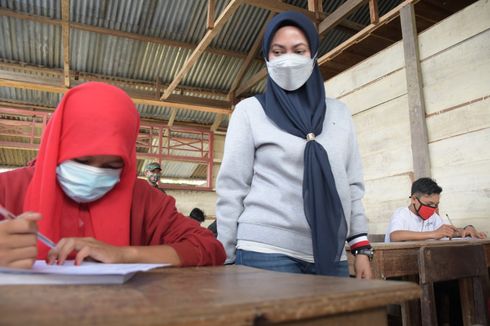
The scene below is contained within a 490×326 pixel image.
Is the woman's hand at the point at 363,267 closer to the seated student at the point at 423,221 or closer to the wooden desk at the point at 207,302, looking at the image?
the wooden desk at the point at 207,302

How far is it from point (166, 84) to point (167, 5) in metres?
1.91

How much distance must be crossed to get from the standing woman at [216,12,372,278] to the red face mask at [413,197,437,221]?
1799 mm

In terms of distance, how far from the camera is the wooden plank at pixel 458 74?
3.06 m

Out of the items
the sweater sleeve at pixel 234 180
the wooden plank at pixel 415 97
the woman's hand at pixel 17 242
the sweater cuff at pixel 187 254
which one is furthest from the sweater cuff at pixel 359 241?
the wooden plank at pixel 415 97

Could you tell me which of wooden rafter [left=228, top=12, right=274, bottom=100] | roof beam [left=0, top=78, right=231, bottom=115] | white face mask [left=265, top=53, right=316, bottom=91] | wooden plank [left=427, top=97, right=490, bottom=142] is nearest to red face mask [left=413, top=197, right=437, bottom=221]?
wooden plank [left=427, top=97, right=490, bottom=142]

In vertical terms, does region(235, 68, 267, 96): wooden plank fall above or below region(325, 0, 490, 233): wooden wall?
above

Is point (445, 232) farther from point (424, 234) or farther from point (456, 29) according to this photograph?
point (456, 29)

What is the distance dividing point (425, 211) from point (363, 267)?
6.52 ft

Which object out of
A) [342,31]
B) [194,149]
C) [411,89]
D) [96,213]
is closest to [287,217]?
[96,213]

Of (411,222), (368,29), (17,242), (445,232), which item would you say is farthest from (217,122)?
(17,242)

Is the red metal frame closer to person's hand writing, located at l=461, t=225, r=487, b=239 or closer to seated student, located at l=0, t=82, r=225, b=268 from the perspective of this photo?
person's hand writing, located at l=461, t=225, r=487, b=239

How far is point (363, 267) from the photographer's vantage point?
4.87ft

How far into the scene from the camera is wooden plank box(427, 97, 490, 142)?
3020mm

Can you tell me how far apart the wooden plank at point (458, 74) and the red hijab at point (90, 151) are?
2915 millimetres
